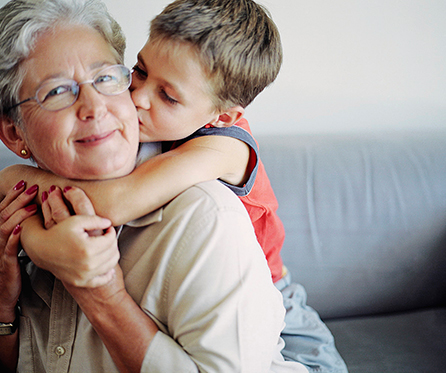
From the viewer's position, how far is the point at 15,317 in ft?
3.98

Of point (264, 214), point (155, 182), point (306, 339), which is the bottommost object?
point (306, 339)

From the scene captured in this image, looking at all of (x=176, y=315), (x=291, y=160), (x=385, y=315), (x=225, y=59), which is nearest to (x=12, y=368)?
(x=176, y=315)

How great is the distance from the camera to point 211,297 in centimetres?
94

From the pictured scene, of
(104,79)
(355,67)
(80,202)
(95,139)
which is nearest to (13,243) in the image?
(80,202)

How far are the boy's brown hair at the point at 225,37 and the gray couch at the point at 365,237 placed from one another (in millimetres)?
854

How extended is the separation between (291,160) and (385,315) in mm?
903

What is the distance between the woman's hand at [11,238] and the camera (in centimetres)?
108

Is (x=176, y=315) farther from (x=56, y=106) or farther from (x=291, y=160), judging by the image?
(x=291, y=160)

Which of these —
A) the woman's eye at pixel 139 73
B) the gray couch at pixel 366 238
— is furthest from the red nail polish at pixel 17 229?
the gray couch at pixel 366 238

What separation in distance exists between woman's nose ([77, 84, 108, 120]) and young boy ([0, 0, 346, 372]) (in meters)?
0.14

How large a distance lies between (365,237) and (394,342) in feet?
1.57

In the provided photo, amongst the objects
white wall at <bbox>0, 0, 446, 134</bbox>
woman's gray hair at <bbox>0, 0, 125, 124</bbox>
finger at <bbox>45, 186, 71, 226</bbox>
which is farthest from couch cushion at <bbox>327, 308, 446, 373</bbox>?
woman's gray hair at <bbox>0, 0, 125, 124</bbox>

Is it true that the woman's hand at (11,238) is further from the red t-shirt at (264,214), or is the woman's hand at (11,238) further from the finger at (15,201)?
the red t-shirt at (264,214)

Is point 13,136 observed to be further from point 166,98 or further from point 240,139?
point 240,139
